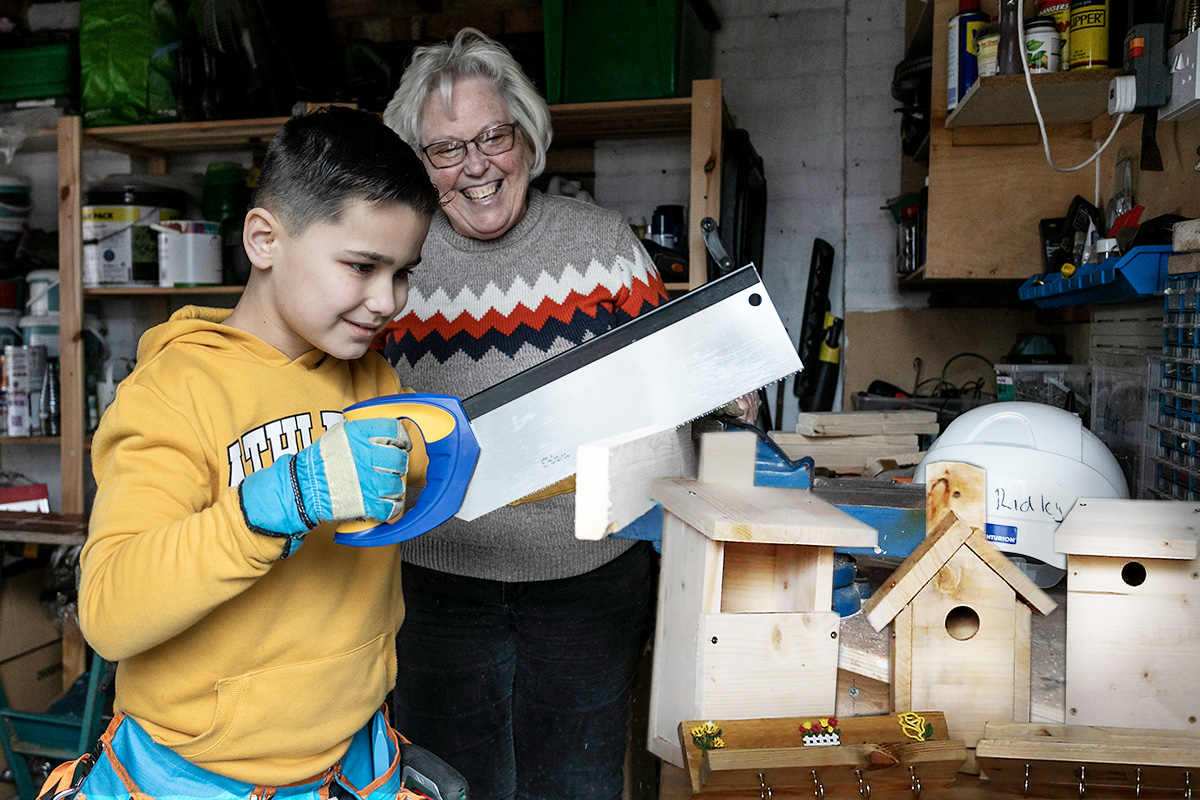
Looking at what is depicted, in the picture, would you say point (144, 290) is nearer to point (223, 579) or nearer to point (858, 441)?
point (858, 441)

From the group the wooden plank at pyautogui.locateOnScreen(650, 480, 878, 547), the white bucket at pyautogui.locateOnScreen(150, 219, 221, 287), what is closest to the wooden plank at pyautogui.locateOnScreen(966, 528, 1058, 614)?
the wooden plank at pyautogui.locateOnScreen(650, 480, 878, 547)

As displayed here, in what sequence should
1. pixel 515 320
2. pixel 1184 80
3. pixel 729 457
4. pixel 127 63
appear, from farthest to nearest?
pixel 127 63, pixel 515 320, pixel 1184 80, pixel 729 457

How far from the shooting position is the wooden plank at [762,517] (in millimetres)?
800

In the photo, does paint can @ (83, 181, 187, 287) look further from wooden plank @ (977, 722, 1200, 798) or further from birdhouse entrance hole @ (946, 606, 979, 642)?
wooden plank @ (977, 722, 1200, 798)

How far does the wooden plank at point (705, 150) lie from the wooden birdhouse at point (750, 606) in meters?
1.64

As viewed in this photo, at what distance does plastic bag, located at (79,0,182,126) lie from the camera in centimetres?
277

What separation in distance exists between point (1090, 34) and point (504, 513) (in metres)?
1.39

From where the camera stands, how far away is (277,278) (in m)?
0.94

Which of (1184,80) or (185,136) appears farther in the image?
(185,136)

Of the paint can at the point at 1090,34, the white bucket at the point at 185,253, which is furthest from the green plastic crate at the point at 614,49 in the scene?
the white bucket at the point at 185,253

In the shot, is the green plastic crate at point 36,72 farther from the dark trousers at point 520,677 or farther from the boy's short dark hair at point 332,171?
the boy's short dark hair at point 332,171

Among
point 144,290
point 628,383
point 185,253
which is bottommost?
point 628,383

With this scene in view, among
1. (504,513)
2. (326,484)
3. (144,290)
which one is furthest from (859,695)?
(144,290)

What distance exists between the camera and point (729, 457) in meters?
0.97
